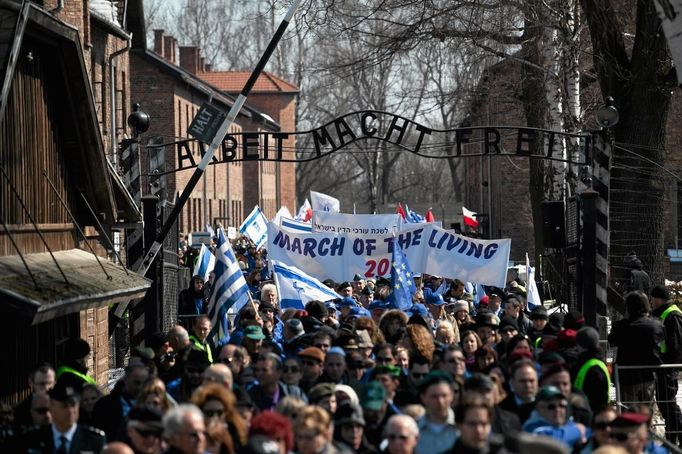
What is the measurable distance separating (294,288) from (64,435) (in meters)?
9.51

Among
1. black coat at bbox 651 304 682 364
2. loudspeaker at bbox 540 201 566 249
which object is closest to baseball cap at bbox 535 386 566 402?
black coat at bbox 651 304 682 364

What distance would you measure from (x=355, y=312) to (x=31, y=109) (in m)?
4.86

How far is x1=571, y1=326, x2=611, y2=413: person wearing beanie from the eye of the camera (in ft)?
40.1

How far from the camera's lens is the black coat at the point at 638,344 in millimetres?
14734

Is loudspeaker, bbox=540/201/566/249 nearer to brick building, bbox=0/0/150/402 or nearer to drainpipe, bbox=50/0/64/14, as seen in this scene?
brick building, bbox=0/0/150/402

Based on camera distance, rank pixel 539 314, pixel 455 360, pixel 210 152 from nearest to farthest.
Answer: pixel 455 360
pixel 539 314
pixel 210 152

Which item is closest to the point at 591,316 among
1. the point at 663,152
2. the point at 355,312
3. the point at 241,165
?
the point at 355,312

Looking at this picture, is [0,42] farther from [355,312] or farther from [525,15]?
[525,15]

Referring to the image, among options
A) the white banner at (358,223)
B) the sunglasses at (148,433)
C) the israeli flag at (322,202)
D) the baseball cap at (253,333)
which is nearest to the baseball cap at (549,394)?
the sunglasses at (148,433)

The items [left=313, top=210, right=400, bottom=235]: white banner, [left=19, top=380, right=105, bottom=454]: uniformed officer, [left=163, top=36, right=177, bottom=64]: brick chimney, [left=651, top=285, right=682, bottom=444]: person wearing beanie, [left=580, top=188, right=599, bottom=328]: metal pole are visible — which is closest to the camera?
[left=19, top=380, right=105, bottom=454]: uniformed officer

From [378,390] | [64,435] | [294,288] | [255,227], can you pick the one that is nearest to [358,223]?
[294,288]

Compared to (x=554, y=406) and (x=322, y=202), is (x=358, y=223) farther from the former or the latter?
(x=554, y=406)

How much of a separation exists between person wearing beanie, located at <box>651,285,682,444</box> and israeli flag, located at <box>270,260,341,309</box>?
485 cm

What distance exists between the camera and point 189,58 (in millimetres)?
84875
